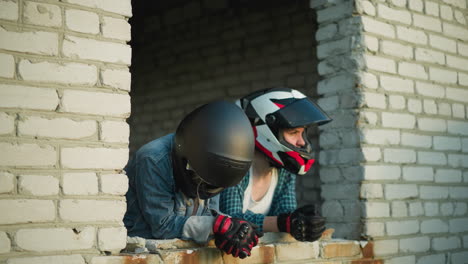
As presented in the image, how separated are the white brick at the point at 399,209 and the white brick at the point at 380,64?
89 cm

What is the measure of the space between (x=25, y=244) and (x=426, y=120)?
301 centimetres

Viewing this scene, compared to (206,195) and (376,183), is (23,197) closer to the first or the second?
(206,195)

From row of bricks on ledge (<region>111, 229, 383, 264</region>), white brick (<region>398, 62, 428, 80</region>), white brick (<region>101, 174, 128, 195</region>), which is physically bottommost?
row of bricks on ledge (<region>111, 229, 383, 264</region>)

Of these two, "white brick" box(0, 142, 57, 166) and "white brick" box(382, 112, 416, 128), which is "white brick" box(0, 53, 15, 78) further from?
"white brick" box(382, 112, 416, 128)

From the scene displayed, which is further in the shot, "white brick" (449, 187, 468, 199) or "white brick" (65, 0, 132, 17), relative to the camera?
"white brick" (449, 187, 468, 199)

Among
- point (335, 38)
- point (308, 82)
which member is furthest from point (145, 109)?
point (335, 38)

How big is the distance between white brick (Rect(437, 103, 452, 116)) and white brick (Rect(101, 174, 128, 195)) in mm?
2693

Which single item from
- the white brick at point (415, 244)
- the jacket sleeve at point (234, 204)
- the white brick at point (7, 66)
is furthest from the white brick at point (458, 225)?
the white brick at point (7, 66)

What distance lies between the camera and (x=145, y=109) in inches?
302

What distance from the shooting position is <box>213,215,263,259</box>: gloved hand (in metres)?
3.13

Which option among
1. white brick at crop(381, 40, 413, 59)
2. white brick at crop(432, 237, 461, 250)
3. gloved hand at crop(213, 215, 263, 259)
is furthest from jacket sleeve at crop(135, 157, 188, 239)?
white brick at crop(432, 237, 461, 250)

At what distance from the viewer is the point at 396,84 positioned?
446 centimetres

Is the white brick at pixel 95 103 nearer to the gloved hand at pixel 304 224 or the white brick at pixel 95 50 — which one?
the white brick at pixel 95 50

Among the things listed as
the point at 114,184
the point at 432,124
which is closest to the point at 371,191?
the point at 432,124
